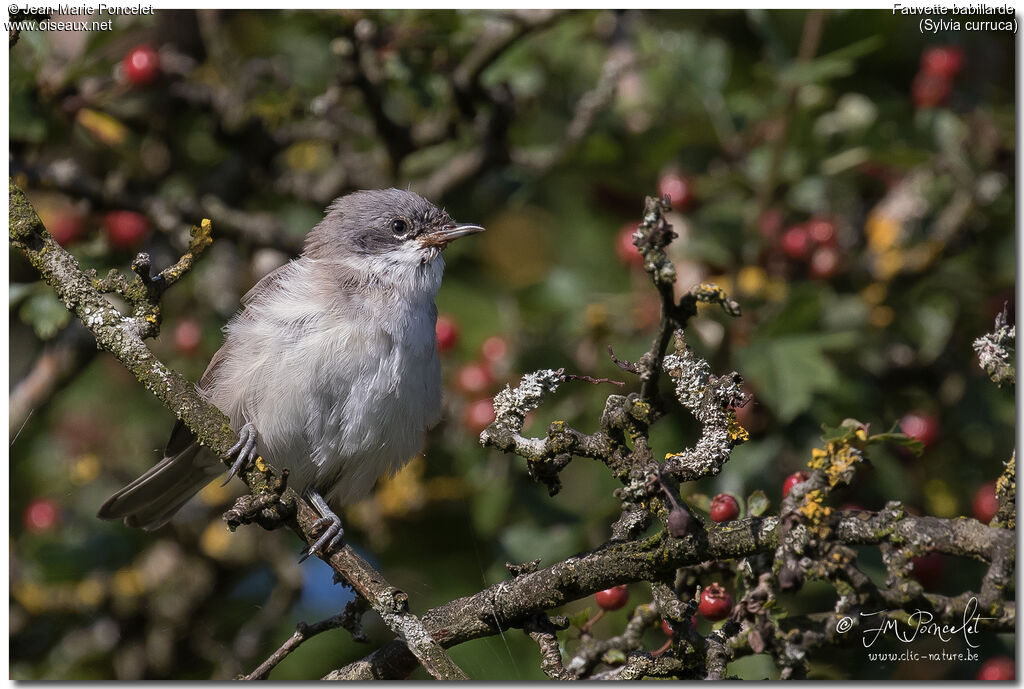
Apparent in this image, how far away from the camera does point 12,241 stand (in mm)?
2389

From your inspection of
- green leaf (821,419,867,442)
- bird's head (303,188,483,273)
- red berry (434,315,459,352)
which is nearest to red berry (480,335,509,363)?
red berry (434,315,459,352)

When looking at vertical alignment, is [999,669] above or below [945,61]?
below

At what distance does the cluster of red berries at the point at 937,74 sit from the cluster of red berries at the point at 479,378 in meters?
2.02

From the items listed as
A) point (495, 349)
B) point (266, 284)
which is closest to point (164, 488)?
point (266, 284)

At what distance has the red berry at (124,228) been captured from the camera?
379cm

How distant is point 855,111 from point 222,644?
327cm

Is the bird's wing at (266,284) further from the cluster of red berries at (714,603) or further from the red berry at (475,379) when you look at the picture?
the cluster of red berries at (714,603)

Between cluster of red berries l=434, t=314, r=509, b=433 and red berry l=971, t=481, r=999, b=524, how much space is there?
67.7 inches

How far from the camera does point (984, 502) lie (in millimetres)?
3158

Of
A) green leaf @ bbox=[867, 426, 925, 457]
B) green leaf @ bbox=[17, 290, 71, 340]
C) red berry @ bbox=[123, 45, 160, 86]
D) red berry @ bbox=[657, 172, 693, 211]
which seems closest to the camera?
green leaf @ bbox=[867, 426, 925, 457]

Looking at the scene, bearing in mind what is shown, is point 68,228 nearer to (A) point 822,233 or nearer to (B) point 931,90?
(A) point 822,233

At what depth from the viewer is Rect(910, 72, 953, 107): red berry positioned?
3834 millimetres
